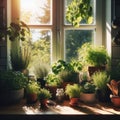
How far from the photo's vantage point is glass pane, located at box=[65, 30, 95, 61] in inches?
118

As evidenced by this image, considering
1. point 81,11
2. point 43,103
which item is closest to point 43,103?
point 43,103

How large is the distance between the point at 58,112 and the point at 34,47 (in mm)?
1089

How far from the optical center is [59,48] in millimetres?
3000

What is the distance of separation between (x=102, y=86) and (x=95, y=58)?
1.33ft

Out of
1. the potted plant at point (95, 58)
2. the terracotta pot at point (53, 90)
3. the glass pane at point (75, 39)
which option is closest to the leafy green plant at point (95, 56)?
the potted plant at point (95, 58)

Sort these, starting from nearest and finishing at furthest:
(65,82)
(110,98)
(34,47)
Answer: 1. (110,98)
2. (65,82)
3. (34,47)

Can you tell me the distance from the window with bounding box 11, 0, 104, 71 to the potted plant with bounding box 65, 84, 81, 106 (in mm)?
654

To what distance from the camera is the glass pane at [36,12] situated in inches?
118

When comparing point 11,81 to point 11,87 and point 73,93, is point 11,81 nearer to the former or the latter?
point 11,87

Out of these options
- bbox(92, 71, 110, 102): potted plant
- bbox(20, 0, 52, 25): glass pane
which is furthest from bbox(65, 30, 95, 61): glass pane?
bbox(92, 71, 110, 102): potted plant

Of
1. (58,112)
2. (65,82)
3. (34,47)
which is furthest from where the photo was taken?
(34,47)

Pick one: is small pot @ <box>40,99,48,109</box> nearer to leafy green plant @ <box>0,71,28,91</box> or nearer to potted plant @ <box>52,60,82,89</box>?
leafy green plant @ <box>0,71,28,91</box>

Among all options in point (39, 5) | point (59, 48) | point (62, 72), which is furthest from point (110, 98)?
point (39, 5)

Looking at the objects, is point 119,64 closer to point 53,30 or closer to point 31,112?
Answer: point 53,30
